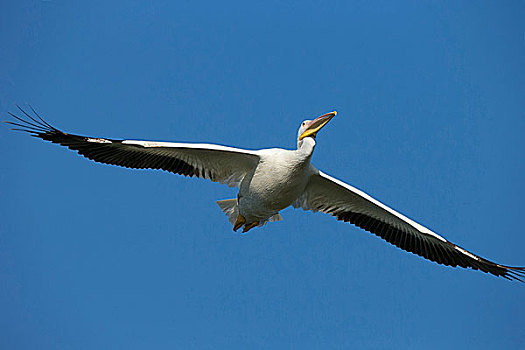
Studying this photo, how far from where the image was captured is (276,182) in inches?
290

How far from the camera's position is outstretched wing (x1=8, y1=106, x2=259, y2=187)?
7.32 metres

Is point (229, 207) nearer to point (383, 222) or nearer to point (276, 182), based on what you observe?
point (276, 182)

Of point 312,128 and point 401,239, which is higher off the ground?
point 312,128

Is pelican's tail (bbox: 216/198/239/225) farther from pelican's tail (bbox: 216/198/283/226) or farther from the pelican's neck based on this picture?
the pelican's neck

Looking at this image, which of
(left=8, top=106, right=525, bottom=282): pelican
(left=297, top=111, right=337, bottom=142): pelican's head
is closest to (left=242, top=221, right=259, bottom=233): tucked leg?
(left=8, top=106, right=525, bottom=282): pelican

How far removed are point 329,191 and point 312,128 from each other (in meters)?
1.06

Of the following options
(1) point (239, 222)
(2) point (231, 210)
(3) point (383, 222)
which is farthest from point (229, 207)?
(3) point (383, 222)

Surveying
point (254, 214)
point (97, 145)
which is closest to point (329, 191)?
point (254, 214)

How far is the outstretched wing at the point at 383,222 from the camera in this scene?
25.8 feet

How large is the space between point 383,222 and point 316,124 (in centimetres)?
184

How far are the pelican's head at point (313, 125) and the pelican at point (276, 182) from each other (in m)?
0.01

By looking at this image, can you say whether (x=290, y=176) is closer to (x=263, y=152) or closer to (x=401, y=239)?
(x=263, y=152)

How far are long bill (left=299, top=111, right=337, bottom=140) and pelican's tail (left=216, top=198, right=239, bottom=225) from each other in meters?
1.43

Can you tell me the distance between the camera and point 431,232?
7.86 meters
